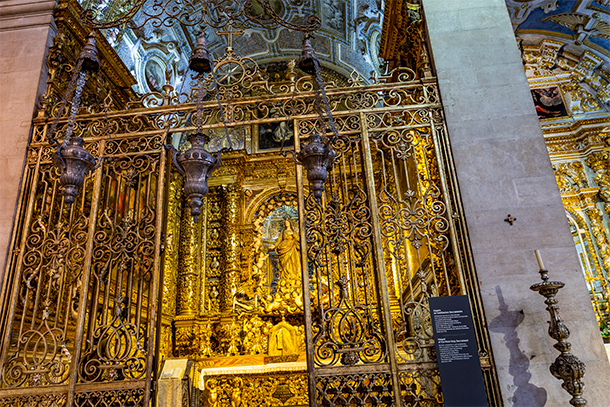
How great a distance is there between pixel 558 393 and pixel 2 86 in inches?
331

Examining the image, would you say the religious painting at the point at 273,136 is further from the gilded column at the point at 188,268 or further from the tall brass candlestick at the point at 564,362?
the tall brass candlestick at the point at 564,362

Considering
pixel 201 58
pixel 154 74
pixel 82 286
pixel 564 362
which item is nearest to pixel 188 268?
pixel 154 74

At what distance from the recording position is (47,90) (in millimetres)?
6805

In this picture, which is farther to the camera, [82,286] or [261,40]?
[261,40]

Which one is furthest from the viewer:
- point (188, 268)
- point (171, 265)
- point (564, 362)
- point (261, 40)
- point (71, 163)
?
point (261, 40)

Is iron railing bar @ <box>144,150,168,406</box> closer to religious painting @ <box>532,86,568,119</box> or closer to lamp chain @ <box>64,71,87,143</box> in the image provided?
lamp chain @ <box>64,71,87,143</box>

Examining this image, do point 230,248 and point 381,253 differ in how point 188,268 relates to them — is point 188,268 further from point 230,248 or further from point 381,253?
point 381,253

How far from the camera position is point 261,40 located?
13.8m

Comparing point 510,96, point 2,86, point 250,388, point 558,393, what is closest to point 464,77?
point 510,96

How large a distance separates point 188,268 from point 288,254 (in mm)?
2998

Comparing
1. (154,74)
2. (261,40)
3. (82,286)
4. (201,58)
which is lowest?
(82,286)

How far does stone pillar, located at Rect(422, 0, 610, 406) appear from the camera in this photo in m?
4.80

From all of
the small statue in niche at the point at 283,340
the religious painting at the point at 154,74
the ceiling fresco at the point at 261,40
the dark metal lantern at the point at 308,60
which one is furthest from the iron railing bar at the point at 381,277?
the religious painting at the point at 154,74

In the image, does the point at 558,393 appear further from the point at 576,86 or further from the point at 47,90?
the point at 576,86
